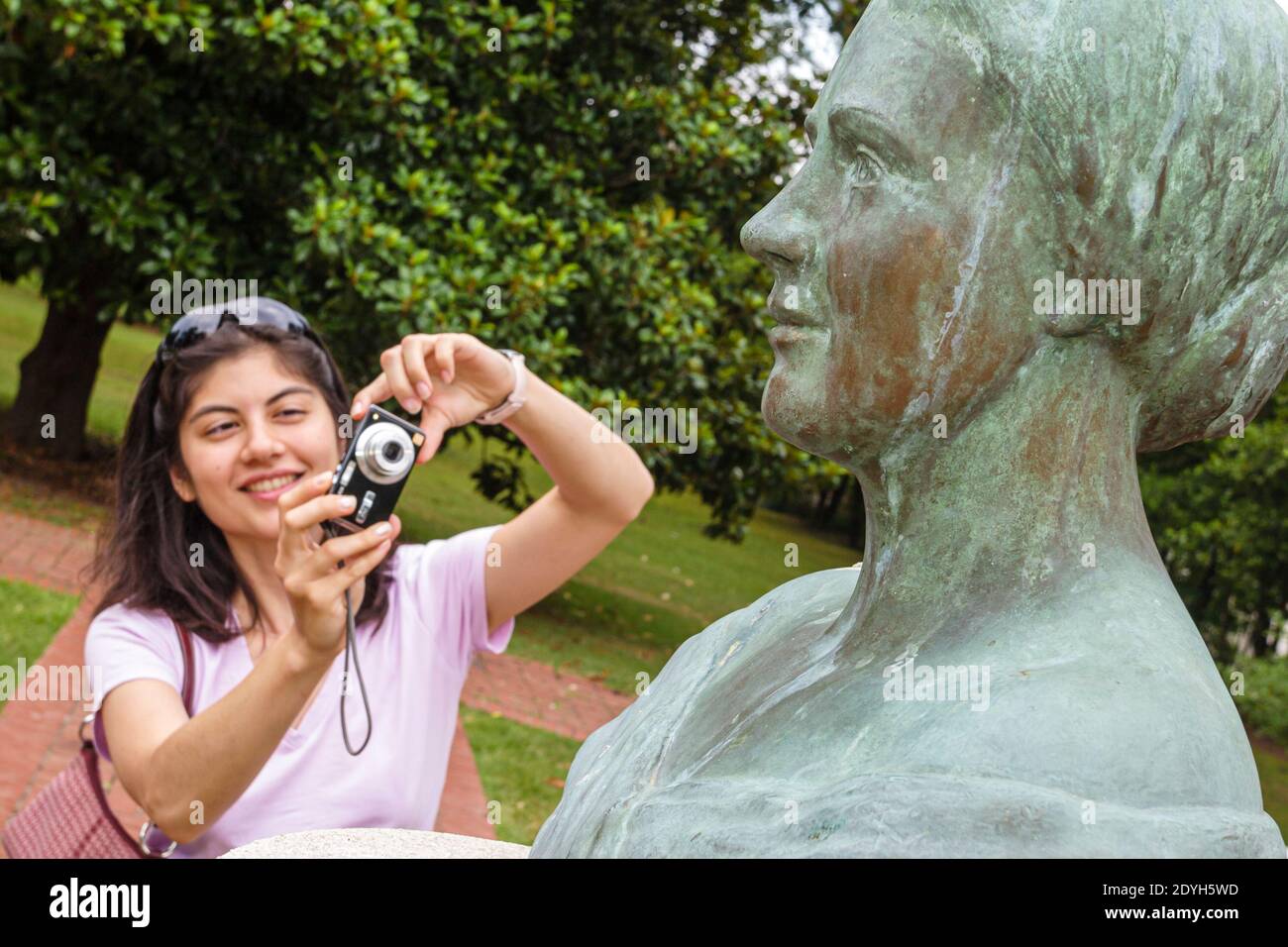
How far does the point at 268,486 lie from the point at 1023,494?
176cm

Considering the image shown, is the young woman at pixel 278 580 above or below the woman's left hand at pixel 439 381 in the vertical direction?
below

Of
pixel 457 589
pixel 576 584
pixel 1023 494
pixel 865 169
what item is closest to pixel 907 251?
pixel 865 169

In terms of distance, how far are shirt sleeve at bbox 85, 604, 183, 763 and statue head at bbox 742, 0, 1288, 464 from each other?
1673 millimetres

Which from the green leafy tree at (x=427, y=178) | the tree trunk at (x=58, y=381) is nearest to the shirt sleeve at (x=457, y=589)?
the green leafy tree at (x=427, y=178)

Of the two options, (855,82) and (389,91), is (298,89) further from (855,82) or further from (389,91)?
(855,82)

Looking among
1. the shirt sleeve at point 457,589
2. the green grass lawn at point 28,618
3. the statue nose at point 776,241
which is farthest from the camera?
the green grass lawn at point 28,618

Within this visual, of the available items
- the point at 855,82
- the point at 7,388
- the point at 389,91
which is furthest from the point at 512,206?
the point at 7,388

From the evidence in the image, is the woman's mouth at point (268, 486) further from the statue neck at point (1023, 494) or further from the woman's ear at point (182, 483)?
the statue neck at point (1023, 494)

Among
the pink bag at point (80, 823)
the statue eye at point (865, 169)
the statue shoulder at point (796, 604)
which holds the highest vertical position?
the statue eye at point (865, 169)

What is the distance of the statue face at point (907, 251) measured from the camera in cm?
171

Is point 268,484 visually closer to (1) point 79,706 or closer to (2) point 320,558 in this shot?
(2) point 320,558

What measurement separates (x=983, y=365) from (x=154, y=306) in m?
6.29

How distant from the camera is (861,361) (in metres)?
1.78

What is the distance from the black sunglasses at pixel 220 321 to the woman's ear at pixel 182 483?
235 mm
